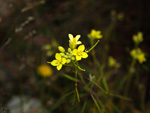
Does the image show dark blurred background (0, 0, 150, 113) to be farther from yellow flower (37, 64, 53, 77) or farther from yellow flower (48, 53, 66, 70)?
yellow flower (48, 53, 66, 70)

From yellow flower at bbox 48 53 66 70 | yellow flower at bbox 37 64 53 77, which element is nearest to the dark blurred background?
yellow flower at bbox 37 64 53 77

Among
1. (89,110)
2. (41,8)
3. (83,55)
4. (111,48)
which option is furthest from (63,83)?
(83,55)

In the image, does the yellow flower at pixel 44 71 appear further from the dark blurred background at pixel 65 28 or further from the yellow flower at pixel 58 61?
the yellow flower at pixel 58 61

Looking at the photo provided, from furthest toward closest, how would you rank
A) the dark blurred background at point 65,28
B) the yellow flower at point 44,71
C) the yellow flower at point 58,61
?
the dark blurred background at point 65,28, the yellow flower at point 44,71, the yellow flower at point 58,61

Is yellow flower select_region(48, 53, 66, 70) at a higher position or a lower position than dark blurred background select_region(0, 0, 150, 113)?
lower

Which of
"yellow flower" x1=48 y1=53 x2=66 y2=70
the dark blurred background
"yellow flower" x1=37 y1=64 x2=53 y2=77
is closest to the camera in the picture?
"yellow flower" x1=48 y1=53 x2=66 y2=70

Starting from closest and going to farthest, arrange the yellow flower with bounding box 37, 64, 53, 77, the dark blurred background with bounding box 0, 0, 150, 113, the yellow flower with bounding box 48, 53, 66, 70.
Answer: the yellow flower with bounding box 48, 53, 66, 70 < the yellow flower with bounding box 37, 64, 53, 77 < the dark blurred background with bounding box 0, 0, 150, 113

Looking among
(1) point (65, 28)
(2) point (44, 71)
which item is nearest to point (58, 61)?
(2) point (44, 71)

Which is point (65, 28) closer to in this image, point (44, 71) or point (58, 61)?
point (44, 71)

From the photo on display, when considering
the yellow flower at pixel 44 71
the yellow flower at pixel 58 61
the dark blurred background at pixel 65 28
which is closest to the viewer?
the yellow flower at pixel 58 61

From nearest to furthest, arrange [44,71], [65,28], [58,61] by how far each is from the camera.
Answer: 1. [58,61]
2. [44,71]
3. [65,28]

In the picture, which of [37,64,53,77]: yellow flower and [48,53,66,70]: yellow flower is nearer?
[48,53,66,70]: yellow flower

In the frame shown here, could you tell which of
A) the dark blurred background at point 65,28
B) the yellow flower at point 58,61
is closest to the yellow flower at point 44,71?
the dark blurred background at point 65,28

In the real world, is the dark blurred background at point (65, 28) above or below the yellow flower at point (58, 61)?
above
